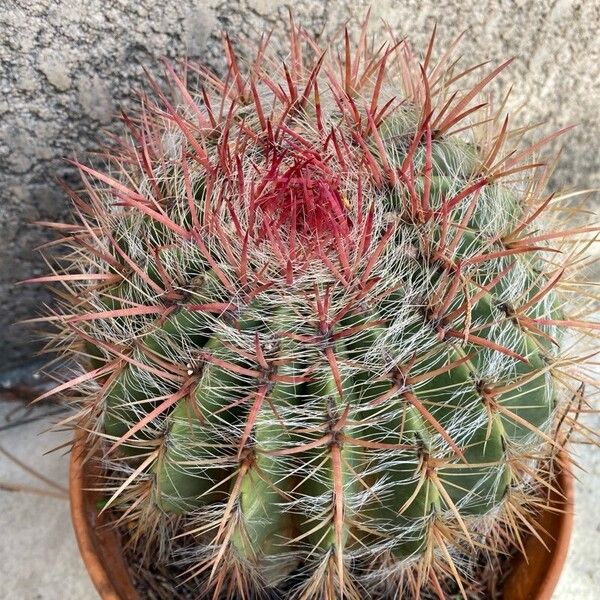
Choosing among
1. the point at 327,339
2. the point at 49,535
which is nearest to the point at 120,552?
the point at 49,535

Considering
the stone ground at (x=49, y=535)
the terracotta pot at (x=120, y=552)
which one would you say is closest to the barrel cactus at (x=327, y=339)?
the terracotta pot at (x=120, y=552)

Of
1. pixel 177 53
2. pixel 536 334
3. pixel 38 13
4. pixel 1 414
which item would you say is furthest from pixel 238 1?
pixel 1 414

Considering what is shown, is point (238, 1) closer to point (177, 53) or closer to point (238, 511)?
point (177, 53)

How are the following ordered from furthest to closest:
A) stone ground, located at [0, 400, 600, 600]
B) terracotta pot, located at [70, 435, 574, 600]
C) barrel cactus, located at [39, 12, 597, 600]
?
stone ground, located at [0, 400, 600, 600] → terracotta pot, located at [70, 435, 574, 600] → barrel cactus, located at [39, 12, 597, 600]

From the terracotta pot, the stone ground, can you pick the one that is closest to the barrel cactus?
the terracotta pot

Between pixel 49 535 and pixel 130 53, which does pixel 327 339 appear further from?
pixel 49 535

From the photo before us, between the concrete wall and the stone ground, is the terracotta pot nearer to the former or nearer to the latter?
the stone ground
